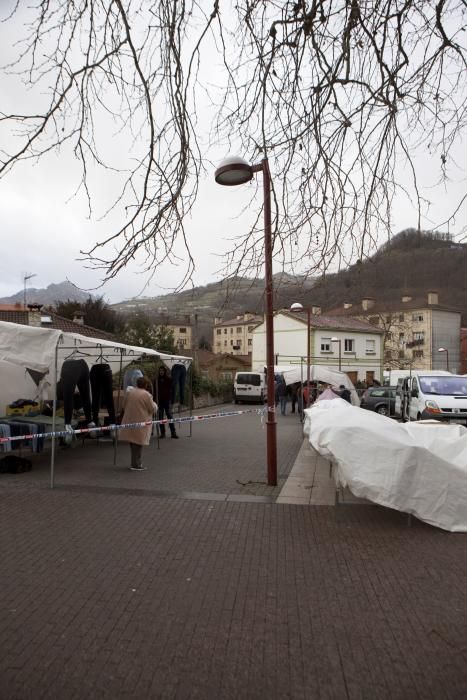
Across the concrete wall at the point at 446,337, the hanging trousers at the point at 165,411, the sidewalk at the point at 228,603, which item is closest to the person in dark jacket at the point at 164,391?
the hanging trousers at the point at 165,411

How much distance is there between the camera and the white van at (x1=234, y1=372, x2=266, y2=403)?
32.5 metres

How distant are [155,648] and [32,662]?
716mm

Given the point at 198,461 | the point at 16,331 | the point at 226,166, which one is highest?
the point at 226,166

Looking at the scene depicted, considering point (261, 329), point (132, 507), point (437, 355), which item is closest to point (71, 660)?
point (132, 507)

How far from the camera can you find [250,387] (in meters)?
32.6

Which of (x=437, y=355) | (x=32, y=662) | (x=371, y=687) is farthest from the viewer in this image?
(x=437, y=355)

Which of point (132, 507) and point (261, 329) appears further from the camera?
point (261, 329)

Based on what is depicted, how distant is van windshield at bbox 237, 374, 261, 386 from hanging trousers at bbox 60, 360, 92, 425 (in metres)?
22.0

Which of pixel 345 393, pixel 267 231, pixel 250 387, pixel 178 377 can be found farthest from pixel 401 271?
pixel 250 387

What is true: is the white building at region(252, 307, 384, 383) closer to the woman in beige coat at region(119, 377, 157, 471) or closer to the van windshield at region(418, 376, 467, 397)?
the van windshield at region(418, 376, 467, 397)

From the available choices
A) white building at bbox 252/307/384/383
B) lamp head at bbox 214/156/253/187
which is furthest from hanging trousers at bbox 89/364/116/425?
white building at bbox 252/307/384/383

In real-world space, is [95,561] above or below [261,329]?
below

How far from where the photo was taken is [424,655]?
304 cm

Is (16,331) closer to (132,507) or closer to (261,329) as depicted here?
(132,507)
